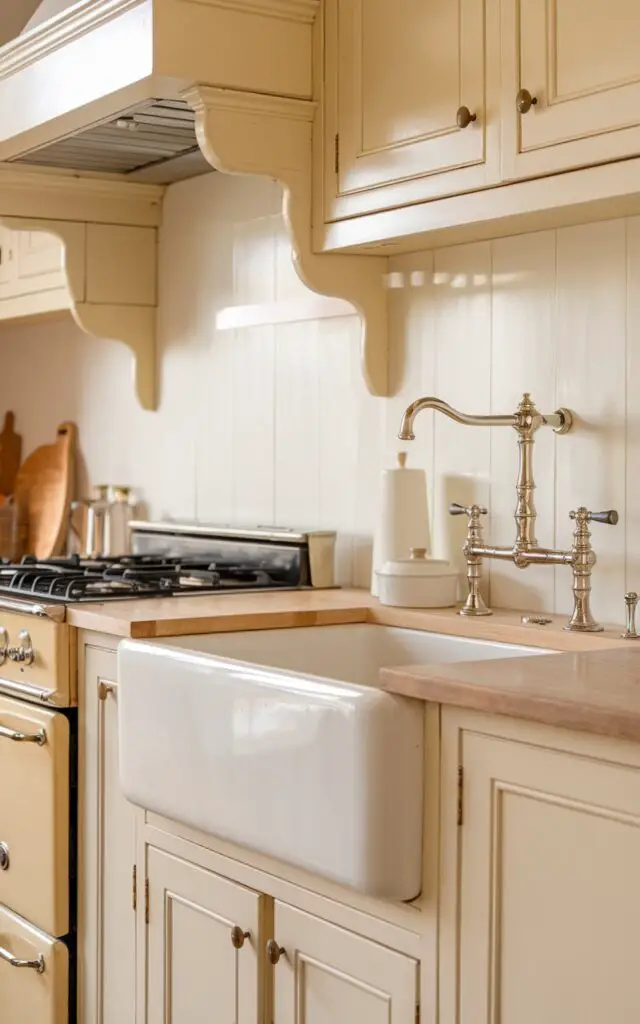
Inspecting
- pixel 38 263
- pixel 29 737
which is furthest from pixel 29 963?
pixel 38 263

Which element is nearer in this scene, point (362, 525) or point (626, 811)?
point (626, 811)

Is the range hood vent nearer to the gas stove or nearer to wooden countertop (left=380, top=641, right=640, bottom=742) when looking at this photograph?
the gas stove

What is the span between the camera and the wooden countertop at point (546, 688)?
4.65 feet

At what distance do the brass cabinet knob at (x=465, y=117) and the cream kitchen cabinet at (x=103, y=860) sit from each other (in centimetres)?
104

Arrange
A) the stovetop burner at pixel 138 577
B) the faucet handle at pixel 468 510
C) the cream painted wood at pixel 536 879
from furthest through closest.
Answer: the stovetop burner at pixel 138 577
the faucet handle at pixel 468 510
the cream painted wood at pixel 536 879

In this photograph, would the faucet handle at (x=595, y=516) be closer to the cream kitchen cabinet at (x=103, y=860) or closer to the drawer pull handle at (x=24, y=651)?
the cream kitchen cabinet at (x=103, y=860)

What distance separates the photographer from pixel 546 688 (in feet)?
5.01

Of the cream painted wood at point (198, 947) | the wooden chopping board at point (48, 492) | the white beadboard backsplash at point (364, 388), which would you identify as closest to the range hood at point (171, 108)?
the white beadboard backsplash at point (364, 388)

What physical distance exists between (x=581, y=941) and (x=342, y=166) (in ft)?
4.89

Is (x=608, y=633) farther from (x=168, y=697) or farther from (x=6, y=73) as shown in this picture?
(x=6, y=73)

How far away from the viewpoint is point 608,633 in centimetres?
213

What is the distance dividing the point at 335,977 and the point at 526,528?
0.85 metres

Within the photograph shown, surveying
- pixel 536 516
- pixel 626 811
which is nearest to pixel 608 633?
pixel 536 516

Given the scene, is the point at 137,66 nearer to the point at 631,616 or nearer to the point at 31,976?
the point at 631,616
